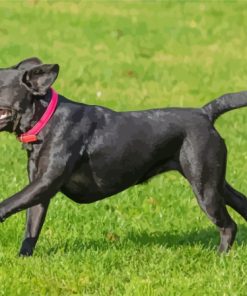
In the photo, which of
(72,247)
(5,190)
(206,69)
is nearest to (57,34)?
(206,69)

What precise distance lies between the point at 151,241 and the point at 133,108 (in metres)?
6.01

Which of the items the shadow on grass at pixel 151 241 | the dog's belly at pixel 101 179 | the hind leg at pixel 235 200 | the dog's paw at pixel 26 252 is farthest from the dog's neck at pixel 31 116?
the hind leg at pixel 235 200

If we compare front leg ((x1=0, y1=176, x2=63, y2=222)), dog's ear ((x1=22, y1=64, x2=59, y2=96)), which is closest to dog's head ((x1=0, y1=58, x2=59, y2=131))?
Answer: dog's ear ((x1=22, y1=64, x2=59, y2=96))

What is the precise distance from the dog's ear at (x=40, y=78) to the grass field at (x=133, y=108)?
45.9 inches

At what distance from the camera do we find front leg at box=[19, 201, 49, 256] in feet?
21.7

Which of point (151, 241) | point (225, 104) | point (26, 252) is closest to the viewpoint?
point (26, 252)

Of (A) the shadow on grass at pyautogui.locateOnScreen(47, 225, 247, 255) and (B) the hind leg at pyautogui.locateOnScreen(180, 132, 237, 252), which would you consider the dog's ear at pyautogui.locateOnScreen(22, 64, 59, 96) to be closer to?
(B) the hind leg at pyautogui.locateOnScreen(180, 132, 237, 252)

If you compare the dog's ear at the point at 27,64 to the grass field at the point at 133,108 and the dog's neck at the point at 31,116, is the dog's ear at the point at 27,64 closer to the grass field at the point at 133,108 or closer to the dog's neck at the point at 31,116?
the dog's neck at the point at 31,116

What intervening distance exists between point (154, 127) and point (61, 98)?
2.25 feet

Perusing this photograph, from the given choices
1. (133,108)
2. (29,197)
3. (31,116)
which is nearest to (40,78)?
(31,116)

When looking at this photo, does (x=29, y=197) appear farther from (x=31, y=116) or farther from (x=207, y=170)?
(x=207, y=170)

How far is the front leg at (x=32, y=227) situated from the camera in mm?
6617

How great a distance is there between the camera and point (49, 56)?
646 inches

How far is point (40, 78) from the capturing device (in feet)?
20.3
